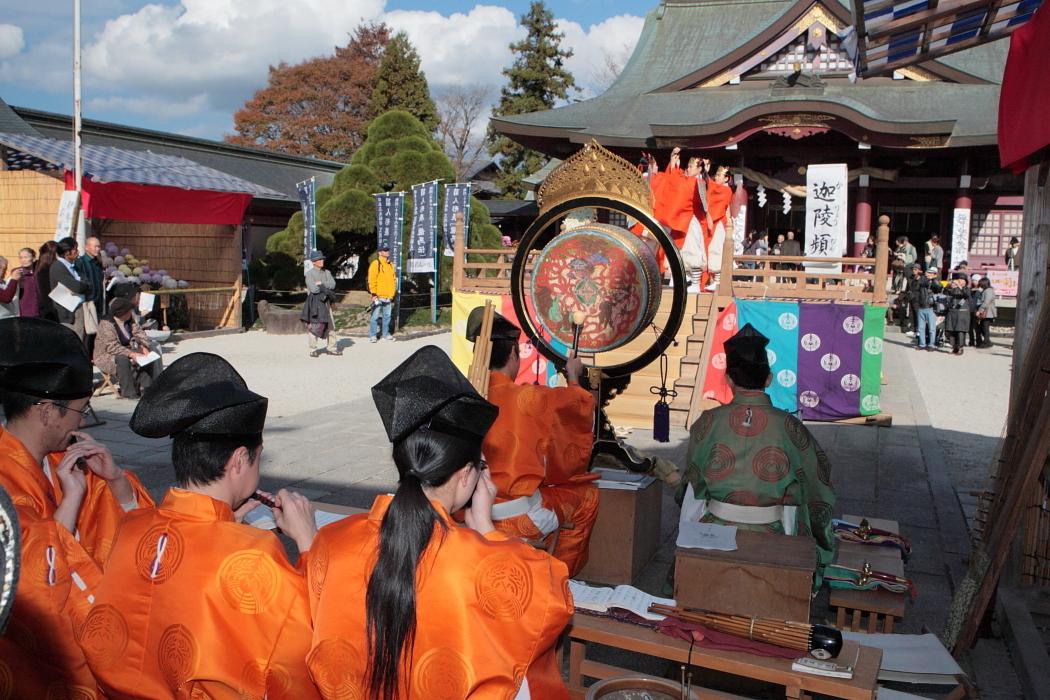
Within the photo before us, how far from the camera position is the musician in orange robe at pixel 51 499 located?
2.01 m

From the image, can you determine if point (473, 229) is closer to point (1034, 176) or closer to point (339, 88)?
point (1034, 176)

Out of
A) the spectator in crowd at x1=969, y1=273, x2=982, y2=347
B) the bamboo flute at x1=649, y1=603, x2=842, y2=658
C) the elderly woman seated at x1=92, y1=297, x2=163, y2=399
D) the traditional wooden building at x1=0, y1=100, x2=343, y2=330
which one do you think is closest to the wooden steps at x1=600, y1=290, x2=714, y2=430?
the elderly woman seated at x1=92, y1=297, x2=163, y2=399

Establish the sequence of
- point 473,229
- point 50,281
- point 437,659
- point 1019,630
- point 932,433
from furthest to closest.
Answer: point 473,229
point 50,281
point 932,433
point 1019,630
point 437,659

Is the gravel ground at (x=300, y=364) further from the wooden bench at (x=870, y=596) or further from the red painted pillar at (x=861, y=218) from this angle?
the red painted pillar at (x=861, y=218)

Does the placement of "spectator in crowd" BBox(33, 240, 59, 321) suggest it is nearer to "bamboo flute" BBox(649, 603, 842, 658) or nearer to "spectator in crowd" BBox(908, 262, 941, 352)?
"bamboo flute" BBox(649, 603, 842, 658)

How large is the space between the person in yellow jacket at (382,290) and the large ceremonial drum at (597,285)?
9.43 metres

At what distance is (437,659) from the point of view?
1.70m

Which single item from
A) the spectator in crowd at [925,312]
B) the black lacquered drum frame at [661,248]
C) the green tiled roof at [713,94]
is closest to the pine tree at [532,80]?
the green tiled roof at [713,94]

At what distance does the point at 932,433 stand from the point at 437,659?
300 inches

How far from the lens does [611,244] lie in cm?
468

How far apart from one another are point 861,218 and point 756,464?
45.0 ft

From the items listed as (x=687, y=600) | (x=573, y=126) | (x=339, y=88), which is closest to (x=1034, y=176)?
(x=687, y=600)

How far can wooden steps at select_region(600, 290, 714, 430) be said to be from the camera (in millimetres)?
8508

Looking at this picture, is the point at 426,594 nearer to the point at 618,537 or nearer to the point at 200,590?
the point at 200,590
